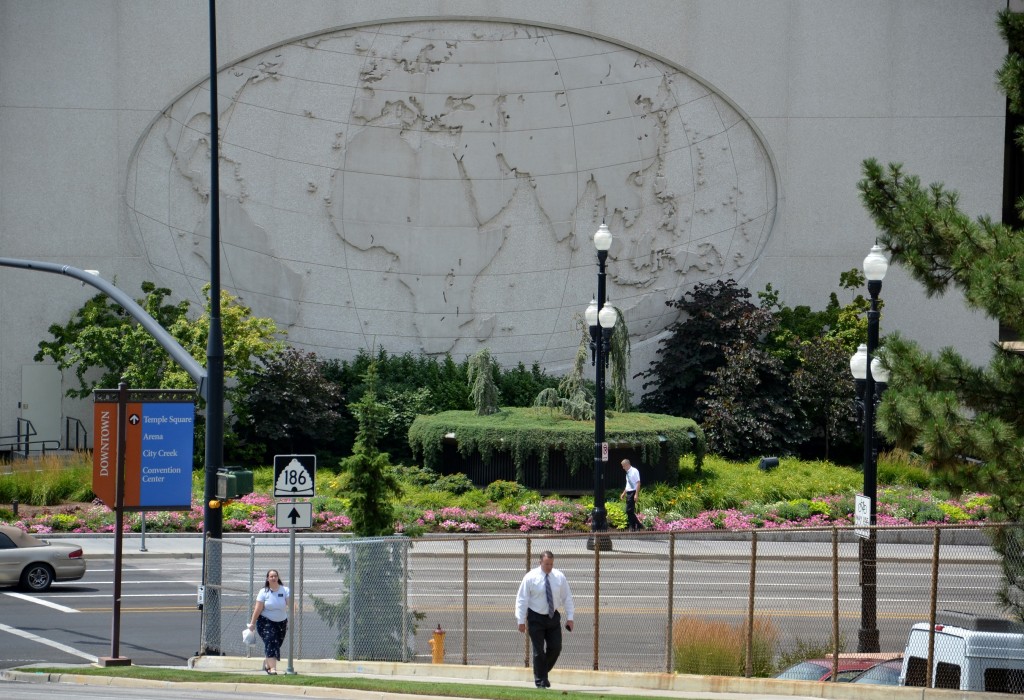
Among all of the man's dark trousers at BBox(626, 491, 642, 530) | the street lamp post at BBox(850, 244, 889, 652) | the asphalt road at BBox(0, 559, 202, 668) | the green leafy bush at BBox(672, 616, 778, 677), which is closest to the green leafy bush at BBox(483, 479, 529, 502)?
the man's dark trousers at BBox(626, 491, 642, 530)

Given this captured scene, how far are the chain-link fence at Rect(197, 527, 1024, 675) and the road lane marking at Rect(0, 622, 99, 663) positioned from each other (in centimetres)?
171

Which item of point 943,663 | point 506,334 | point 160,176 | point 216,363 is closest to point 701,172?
point 506,334

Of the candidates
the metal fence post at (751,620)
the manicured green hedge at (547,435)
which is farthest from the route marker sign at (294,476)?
the manicured green hedge at (547,435)

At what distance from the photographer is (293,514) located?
1475 cm

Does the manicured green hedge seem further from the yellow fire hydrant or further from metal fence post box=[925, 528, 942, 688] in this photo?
metal fence post box=[925, 528, 942, 688]

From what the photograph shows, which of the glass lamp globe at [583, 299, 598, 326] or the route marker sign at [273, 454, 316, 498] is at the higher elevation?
the glass lamp globe at [583, 299, 598, 326]

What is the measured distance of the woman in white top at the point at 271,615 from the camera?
14995mm

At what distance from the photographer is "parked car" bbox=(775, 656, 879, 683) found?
1244cm

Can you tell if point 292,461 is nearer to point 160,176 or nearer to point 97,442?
point 97,442

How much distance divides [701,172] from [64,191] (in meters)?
19.7

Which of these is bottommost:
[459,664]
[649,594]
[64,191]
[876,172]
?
[459,664]

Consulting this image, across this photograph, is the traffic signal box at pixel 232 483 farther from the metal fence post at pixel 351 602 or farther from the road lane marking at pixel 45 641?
the road lane marking at pixel 45 641

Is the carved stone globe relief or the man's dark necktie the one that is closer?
the man's dark necktie

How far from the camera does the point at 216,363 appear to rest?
16688 mm
